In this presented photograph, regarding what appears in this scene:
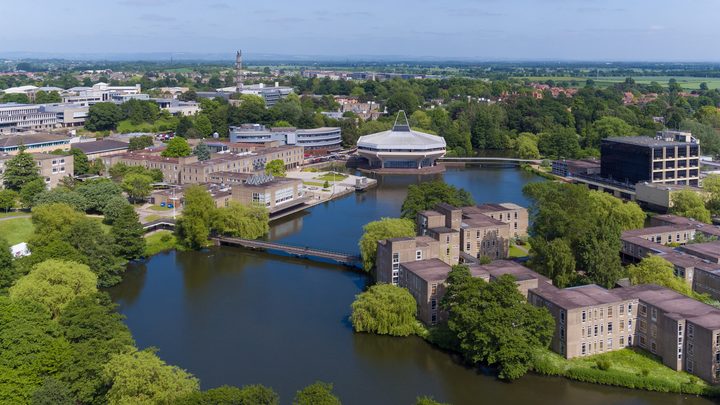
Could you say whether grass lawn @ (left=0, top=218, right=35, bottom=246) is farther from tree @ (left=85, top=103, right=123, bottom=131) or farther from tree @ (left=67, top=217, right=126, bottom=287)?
tree @ (left=85, top=103, right=123, bottom=131)

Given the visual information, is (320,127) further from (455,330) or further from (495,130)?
(455,330)

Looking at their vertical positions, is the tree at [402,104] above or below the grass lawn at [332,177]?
above

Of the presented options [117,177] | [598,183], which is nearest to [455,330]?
[598,183]

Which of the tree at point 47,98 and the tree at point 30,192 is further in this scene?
the tree at point 47,98

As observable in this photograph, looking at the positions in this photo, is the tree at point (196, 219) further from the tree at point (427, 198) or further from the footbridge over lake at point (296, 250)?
the tree at point (427, 198)

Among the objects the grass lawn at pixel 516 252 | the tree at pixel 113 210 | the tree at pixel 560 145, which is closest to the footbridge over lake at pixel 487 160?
the tree at pixel 560 145
